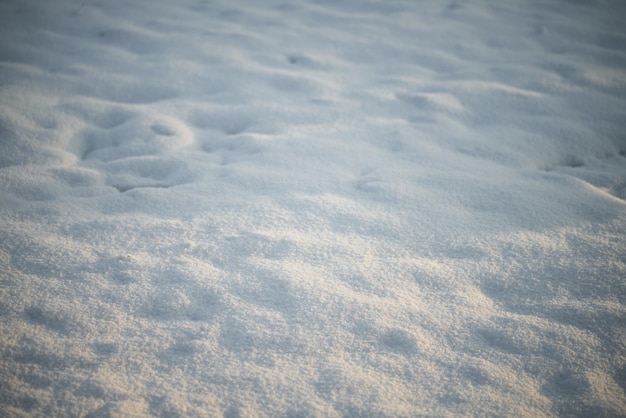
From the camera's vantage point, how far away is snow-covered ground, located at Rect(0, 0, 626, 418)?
88cm

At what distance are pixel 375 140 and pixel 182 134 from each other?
2.33 ft

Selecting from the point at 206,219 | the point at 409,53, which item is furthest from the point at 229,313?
the point at 409,53

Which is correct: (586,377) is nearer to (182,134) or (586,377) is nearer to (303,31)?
(182,134)

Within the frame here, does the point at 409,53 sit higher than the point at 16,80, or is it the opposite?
the point at 409,53

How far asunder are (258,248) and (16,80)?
1433 mm

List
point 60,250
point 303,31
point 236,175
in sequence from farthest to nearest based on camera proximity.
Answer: point 303,31, point 236,175, point 60,250

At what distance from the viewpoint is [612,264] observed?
3.87 feet

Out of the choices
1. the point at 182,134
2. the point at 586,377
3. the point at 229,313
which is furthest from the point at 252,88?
the point at 586,377

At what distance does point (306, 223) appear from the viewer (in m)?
1.28

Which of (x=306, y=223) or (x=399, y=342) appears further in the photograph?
(x=306, y=223)

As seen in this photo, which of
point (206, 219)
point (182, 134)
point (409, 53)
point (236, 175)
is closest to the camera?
point (206, 219)

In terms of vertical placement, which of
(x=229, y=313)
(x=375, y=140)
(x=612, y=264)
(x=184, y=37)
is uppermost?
(x=184, y=37)

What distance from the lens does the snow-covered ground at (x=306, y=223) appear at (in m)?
0.88

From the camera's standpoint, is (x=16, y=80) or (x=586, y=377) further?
(x=16, y=80)
